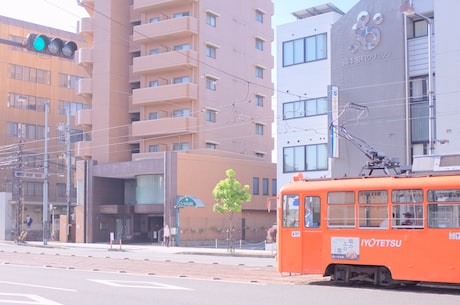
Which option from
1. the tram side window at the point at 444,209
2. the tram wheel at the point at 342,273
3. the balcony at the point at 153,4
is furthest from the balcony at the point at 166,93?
the tram side window at the point at 444,209

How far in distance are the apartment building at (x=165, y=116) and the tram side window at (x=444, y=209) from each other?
3564 centimetres

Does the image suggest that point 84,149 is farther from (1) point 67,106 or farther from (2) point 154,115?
(1) point 67,106

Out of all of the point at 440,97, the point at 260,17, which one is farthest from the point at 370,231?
the point at 260,17

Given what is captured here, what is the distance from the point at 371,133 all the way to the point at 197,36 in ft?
78.7

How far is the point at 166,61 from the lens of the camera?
185ft

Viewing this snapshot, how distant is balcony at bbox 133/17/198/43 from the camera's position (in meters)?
55.5

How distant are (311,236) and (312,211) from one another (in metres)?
0.72

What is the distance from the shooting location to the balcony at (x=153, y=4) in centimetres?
5734

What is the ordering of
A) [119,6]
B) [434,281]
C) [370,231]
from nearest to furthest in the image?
1. [434,281]
2. [370,231]
3. [119,6]

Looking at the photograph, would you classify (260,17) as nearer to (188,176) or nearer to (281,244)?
(188,176)

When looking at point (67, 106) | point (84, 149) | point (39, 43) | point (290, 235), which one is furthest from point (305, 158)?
point (67, 106)

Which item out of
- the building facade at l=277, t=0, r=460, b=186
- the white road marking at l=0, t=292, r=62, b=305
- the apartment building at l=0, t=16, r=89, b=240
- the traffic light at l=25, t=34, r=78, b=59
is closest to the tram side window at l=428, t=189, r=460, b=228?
the white road marking at l=0, t=292, r=62, b=305

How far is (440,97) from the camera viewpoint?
34.1 m

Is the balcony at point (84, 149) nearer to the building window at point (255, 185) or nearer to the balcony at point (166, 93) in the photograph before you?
the balcony at point (166, 93)
